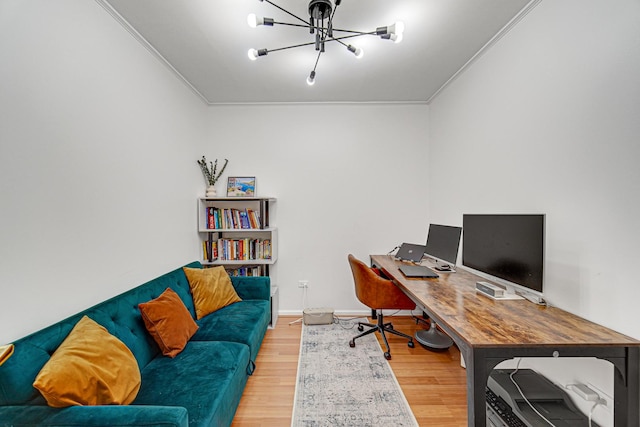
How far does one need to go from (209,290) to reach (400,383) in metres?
1.80

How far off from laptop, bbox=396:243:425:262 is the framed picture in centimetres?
193

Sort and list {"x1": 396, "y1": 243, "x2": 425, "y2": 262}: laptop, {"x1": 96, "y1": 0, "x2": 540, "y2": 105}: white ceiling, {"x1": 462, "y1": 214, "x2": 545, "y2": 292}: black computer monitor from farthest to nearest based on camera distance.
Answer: {"x1": 396, "y1": 243, "x2": 425, "y2": 262}: laptop, {"x1": 96, "y1": 0, "x2": 540, "y2": 105}: white ceiling, {"x1": 462, "y1": 214, "x2": 545, "y2": 292}: black computer monitor

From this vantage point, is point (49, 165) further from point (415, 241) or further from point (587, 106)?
point (415, 241)

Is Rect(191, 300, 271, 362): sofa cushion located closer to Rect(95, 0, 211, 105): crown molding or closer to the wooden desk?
the wooden desk

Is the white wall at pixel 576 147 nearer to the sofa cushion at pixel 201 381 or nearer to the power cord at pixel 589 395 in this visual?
the power cord at pixel 589 395

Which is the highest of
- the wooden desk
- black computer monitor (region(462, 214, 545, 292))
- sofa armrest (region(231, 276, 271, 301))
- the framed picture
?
the framed picture

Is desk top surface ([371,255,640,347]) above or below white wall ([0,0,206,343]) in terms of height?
below

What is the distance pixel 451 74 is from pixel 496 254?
1937mm

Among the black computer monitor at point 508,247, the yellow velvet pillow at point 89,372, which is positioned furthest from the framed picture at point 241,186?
the black computer monitor at point 508,247

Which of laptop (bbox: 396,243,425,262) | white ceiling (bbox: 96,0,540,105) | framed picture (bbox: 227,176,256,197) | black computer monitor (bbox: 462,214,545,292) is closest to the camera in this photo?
black computer monitor (bbox: 462,214,545,292)

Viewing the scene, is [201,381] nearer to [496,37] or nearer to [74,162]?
[74,162]

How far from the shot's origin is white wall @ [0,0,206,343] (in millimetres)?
1214

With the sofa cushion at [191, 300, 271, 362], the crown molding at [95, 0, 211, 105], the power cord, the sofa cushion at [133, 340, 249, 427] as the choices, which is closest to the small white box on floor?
the sofa cushion at [191, 300, 271, 362]

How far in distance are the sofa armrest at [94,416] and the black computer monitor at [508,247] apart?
1.90 metres
